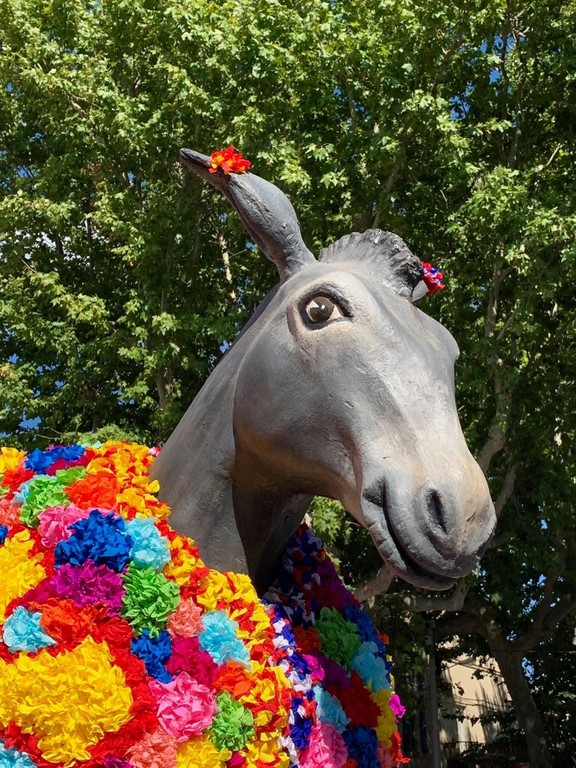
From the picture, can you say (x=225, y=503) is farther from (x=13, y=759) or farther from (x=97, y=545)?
(x=13, y=759)

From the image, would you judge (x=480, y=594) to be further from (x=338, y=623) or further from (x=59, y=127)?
(x=338, y=623)

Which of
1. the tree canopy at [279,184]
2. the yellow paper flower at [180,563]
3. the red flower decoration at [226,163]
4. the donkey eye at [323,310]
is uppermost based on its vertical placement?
the tree canopy at [279,184]

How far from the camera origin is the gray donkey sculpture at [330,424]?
2045 millimetres

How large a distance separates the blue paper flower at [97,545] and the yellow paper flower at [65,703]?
33cm

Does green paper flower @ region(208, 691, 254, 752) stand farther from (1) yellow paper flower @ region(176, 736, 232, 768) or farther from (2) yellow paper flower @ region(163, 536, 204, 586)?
(2) yellow paper flower @ region(163, 536, 204, 586)

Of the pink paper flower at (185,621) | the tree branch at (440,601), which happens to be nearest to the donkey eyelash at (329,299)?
the pink paper flower at (185,621)

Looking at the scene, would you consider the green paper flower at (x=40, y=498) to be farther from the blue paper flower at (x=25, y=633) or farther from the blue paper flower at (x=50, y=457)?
the blue paper flower at (x=25, y=633)

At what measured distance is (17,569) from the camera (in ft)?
8.26

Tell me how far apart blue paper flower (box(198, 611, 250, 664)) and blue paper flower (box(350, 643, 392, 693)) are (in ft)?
2.05

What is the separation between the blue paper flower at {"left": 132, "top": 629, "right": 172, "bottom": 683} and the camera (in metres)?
2.31

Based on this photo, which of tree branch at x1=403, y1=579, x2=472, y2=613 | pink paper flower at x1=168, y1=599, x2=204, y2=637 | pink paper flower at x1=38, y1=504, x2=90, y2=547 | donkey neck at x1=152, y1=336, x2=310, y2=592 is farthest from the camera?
tree branch at x1=403, y1=579, x2=472, y2=613

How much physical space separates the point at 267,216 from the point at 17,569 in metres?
1.40

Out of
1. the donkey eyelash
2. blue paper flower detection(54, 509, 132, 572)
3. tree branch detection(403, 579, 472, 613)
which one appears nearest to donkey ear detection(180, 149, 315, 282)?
the donkey eyelash

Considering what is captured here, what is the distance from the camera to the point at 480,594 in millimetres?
15133
